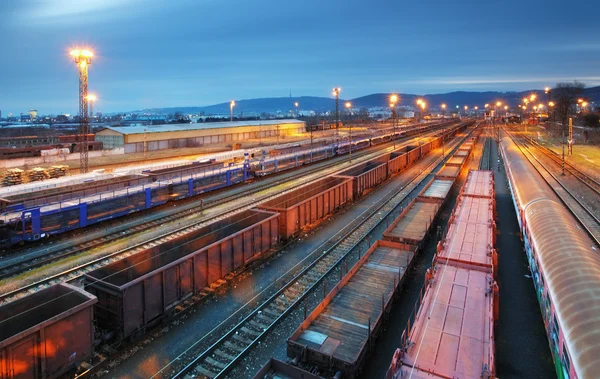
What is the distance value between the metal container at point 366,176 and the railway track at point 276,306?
4.86m

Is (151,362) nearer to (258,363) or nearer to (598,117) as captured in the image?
(258,363)

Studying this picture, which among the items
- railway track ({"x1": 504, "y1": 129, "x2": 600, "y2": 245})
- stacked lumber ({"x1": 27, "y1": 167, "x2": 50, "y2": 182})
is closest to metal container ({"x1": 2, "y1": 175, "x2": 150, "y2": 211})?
stacked lumber ({"x1": 27, "y1": 167, "x2": 50, "y2": 182})

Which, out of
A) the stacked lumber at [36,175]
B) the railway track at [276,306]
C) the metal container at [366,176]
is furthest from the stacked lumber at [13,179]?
the railway track at [276,306]

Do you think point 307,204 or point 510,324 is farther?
point 307,204

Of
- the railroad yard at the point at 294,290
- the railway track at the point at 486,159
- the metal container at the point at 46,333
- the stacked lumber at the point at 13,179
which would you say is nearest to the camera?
the metal container at the point at 46,333

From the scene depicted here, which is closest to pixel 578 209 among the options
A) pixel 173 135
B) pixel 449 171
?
pixel 449 171

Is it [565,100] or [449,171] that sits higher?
[565,100]

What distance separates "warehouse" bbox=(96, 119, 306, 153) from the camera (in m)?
61.5

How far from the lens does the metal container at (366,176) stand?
30578 mm

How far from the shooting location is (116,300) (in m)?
11.4

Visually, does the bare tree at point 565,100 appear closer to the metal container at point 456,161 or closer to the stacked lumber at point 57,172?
the metal container at point 456,161

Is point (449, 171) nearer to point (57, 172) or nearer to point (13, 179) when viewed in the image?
point (57, 172)

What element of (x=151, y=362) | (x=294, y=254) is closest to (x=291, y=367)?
(x=151, y=362)

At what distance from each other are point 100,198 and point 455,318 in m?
20.4
